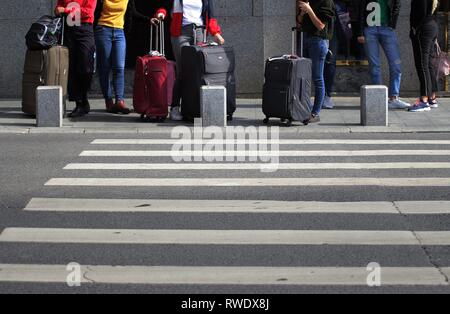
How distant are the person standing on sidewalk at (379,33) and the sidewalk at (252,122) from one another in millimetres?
615

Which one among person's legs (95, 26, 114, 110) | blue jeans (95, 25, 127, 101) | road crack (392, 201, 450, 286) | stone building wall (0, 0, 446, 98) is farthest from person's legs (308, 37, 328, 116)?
road crack (392, 201, 450, 286)

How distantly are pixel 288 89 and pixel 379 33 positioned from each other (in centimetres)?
229

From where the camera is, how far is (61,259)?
7.59 meters

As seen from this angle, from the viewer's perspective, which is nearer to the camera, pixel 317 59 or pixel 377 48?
pixel 317 59

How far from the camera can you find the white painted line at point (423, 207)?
29.5ft

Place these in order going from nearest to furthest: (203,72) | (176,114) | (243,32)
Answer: (203,72)
(176,114)
(243,32)

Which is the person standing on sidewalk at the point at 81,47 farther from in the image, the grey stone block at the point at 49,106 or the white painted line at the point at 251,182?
the white painted line at the point at 251,182

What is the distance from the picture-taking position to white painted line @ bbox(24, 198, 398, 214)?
9.07m

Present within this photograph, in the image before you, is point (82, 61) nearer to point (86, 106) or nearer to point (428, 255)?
point (86, 106)

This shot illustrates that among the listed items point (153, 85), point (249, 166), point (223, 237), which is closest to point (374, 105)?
point (153, 85)

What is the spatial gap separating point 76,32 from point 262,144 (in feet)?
11.4

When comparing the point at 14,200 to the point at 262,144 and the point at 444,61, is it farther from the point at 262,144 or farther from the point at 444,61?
the point at 444,61

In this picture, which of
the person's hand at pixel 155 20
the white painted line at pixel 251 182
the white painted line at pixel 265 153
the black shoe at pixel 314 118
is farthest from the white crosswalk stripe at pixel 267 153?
the person's hand at pixel 155 20

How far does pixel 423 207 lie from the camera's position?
9.18 m
